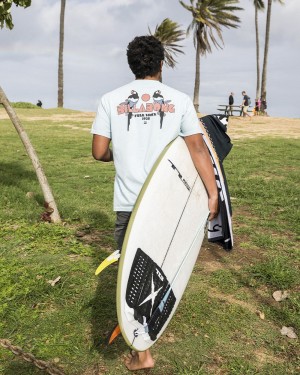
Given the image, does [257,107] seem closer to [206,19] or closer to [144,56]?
[206,19]

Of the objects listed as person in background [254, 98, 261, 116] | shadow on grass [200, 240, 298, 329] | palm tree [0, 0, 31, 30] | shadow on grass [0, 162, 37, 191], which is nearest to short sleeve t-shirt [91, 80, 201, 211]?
shadow on grass [200, 240, 298, 329]

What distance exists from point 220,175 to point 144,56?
1256 mm

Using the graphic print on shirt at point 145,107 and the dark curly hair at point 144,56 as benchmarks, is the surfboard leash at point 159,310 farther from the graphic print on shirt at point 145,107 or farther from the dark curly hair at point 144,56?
the dark curly hair at point 144,56

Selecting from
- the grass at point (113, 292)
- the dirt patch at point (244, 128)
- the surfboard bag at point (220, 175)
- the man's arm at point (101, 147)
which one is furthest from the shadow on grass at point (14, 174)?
A: the dirt patch at point (244, 128)

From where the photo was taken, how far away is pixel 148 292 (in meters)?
2.78

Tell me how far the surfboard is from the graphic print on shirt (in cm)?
25

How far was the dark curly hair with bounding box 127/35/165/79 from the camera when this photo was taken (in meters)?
2.82

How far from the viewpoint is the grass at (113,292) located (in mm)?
3221

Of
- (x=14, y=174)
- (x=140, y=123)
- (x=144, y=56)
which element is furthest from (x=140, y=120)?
(x=14, y=174)

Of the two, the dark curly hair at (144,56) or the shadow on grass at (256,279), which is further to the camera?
the shadow on grass at (256,279)

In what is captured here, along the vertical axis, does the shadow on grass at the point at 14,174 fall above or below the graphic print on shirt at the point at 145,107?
below

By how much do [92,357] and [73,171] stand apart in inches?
287

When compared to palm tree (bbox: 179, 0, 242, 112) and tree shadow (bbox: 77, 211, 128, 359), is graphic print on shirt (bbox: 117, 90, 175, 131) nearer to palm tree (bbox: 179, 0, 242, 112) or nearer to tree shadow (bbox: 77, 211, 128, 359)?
tree shadow (bbox: 77, 211, 128, 359)

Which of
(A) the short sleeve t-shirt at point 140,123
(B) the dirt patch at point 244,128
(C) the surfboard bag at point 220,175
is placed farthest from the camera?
(B) the dirt patch at point 244,128
